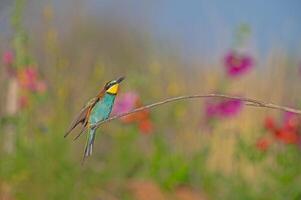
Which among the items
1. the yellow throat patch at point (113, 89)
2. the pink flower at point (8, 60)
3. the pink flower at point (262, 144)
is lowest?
the pink flower at point (262, 144)

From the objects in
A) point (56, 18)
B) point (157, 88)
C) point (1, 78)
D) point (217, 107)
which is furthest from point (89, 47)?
point (1, 78)

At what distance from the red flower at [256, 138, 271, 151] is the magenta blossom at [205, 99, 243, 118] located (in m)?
0.22

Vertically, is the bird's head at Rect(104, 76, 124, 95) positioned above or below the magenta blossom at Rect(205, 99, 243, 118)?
above

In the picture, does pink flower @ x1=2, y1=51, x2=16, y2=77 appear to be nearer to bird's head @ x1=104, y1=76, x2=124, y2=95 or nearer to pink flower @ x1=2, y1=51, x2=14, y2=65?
pink flower @ x1=2, y1=51, x2=14, y2=65

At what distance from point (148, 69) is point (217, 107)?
1.68 metres

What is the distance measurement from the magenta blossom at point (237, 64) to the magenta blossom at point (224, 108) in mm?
163

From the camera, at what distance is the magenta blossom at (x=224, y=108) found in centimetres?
520

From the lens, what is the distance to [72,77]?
5688mm

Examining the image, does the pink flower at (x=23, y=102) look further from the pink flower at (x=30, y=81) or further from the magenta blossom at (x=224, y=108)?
the magenta blossom at (x=224, y=108)

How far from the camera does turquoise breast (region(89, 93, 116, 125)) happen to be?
133 centimetres

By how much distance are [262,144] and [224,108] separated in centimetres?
32

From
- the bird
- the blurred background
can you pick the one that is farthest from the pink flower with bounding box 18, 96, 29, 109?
the bird

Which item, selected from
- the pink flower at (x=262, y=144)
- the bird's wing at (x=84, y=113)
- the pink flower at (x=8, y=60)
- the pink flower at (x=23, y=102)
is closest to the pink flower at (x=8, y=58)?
the pink flower at (x=8, y=60)

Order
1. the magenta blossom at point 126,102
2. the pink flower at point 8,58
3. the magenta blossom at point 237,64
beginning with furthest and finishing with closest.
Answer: the magenta blossom at point 237,64 → the pink flower at point 8,58 → the magenta blossom at point 126,102
